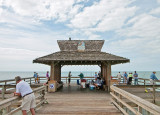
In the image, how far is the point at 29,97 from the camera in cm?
425

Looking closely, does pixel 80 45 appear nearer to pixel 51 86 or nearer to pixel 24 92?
pixel 51 86

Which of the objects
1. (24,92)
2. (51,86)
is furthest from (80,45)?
(24,92)

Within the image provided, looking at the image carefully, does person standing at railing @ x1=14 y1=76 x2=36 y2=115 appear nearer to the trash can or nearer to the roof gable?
the trash can

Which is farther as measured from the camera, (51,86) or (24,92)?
(51,86)

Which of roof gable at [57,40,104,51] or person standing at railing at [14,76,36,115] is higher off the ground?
roof gable at [57,40,104,51]

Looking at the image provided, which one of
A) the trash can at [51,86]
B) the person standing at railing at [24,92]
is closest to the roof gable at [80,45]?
the trash can at [51,86]

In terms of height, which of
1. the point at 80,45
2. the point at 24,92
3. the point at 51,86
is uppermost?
the point at 80,45

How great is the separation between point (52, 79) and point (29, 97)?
7.00 meters

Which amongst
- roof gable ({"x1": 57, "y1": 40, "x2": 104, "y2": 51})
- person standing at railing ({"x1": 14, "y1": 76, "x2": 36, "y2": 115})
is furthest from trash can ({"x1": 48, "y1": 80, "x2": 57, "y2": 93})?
person standing at railing ({"x1": 14, "y1": 76, "x2": 36, "y2": 115})

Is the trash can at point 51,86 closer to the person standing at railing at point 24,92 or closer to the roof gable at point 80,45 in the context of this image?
the roof gable at point 80,45

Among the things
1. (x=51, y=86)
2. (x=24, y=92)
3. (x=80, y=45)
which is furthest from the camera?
(x=80, y=45)

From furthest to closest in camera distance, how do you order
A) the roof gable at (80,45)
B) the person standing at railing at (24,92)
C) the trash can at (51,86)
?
the roof gable at (80,45) → the trash can at (51,86) → the person standing at railing at (24,92)

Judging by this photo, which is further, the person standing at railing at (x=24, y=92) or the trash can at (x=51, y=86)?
the trash can at (x=51, y=86)

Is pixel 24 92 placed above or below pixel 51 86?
above
